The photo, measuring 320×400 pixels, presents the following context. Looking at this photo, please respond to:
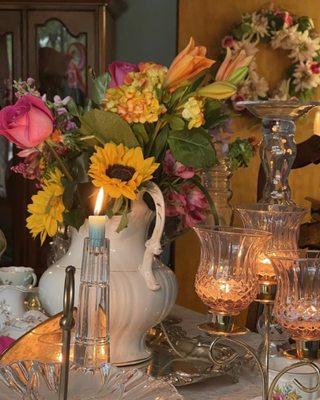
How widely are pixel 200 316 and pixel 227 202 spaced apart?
312 mm

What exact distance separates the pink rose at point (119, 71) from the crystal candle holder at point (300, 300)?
0.44 metres

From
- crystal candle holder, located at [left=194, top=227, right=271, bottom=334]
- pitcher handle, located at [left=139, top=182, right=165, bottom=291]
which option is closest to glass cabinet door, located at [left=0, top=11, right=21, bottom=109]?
pitcher handle, located at [left=139, top=182, right=165, bottom=291]

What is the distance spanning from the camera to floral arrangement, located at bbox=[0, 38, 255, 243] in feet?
3.50

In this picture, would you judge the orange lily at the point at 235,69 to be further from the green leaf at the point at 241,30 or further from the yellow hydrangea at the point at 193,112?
the green leaf at the point at 241,30

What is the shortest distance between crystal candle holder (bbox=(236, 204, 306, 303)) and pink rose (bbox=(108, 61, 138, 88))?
298mm

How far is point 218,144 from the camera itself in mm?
1298

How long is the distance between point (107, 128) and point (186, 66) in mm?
161

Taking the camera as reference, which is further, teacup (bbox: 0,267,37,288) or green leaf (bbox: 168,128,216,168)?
teacup (bbox: 0,267,37,288)

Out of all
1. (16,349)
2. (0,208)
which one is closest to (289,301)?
(16,349)

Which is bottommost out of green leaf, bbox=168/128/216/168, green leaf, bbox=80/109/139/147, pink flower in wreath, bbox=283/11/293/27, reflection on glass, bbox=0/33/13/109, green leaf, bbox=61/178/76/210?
green leaf, bbox=61/178/76/210

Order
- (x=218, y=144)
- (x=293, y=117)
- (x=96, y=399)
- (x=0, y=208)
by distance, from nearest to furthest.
Answer: (x=96, y=399)
(x=293, y=117)
(x=218, y=144)
(x=0, y=208)

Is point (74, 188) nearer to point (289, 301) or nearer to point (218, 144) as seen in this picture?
point (218, 144)

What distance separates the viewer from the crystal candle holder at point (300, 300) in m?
0.83

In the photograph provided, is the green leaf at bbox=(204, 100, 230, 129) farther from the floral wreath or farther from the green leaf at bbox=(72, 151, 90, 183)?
the floral wreath
